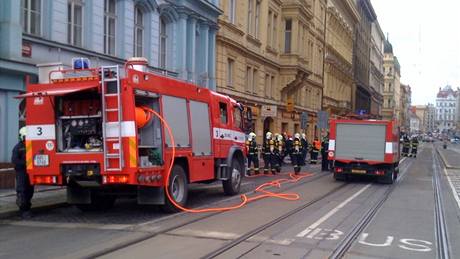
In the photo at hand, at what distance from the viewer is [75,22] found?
18047mm

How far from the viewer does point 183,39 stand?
25.0 metres

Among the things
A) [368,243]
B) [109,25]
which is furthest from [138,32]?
[368,243]

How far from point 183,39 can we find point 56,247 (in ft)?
58.6

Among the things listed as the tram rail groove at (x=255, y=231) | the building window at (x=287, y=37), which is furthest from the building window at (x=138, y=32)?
the building window at (x=287, y=37)

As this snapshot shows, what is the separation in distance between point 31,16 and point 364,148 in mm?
11913

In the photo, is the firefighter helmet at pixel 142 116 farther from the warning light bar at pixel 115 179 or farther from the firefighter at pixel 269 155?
the firefighter at pixel 269 155

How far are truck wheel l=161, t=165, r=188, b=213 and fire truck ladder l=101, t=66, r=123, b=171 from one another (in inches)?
63.5

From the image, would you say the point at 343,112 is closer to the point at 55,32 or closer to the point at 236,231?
the point at 55,32

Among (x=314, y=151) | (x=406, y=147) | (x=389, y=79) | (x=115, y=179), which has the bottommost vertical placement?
(x=406, y=147)

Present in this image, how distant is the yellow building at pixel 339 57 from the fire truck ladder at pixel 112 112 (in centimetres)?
4795

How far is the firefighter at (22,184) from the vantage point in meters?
10.8

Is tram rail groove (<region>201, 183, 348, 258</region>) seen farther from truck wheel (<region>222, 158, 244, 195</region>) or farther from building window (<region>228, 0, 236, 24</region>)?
building window (<region>228, 0, 236, 24</region>)

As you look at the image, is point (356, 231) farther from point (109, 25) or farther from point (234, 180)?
point (109, 25)

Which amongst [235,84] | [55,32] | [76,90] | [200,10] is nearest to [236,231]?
[76,90]
